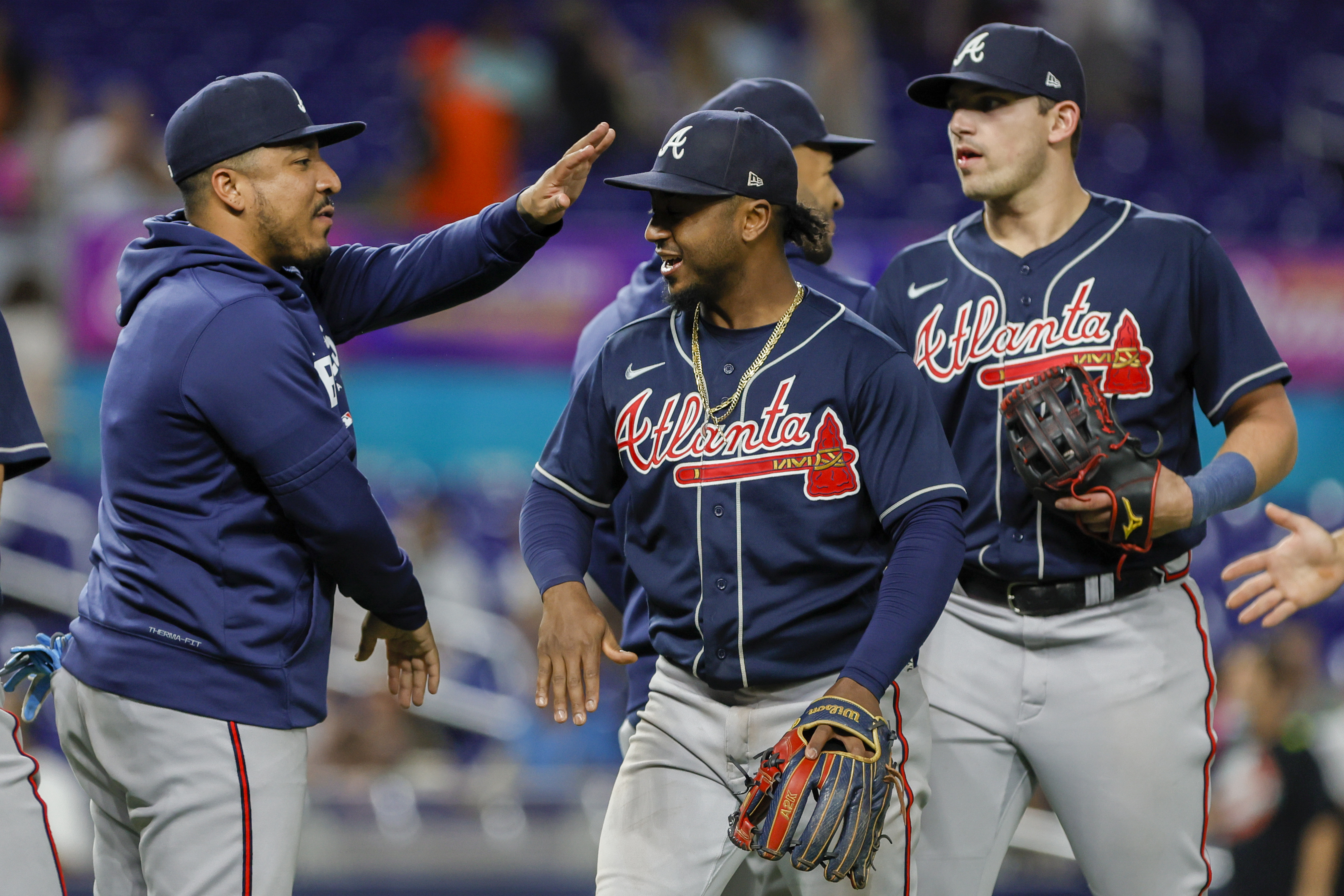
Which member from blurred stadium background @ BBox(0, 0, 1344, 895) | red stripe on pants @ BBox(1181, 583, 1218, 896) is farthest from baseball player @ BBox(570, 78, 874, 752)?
blurred stadium background @ BBox(0, 0, 1344, 895)

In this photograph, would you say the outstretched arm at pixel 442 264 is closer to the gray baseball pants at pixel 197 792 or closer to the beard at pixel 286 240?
the beard at pixel 286 240

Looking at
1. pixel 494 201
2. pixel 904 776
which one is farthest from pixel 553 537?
pixel 494 201

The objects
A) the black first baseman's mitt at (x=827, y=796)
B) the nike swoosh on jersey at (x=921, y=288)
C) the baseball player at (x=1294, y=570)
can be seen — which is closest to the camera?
the black first baseman's mitt at (x=827, y=796)

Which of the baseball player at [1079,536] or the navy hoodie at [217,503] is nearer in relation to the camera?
the navy hoodie at [217,503]

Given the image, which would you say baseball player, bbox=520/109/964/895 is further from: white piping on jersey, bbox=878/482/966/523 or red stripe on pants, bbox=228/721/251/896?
red stripe on pants, bbox=228/721/251/896

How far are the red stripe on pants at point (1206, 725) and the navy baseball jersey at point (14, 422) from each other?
7.84ft

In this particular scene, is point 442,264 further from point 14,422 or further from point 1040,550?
point 1040,550

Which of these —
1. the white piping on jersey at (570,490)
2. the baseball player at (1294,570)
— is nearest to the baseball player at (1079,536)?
the baseball player at (1294,570)

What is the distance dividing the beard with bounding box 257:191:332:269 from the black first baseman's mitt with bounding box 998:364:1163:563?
4.86ft

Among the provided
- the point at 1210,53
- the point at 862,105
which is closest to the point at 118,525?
the point at 862,105

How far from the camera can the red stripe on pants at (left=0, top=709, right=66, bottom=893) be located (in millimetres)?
2635

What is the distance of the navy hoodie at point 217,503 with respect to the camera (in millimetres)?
2748

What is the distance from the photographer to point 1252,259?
8188 mm

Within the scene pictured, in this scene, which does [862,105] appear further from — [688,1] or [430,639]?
[430,639]
